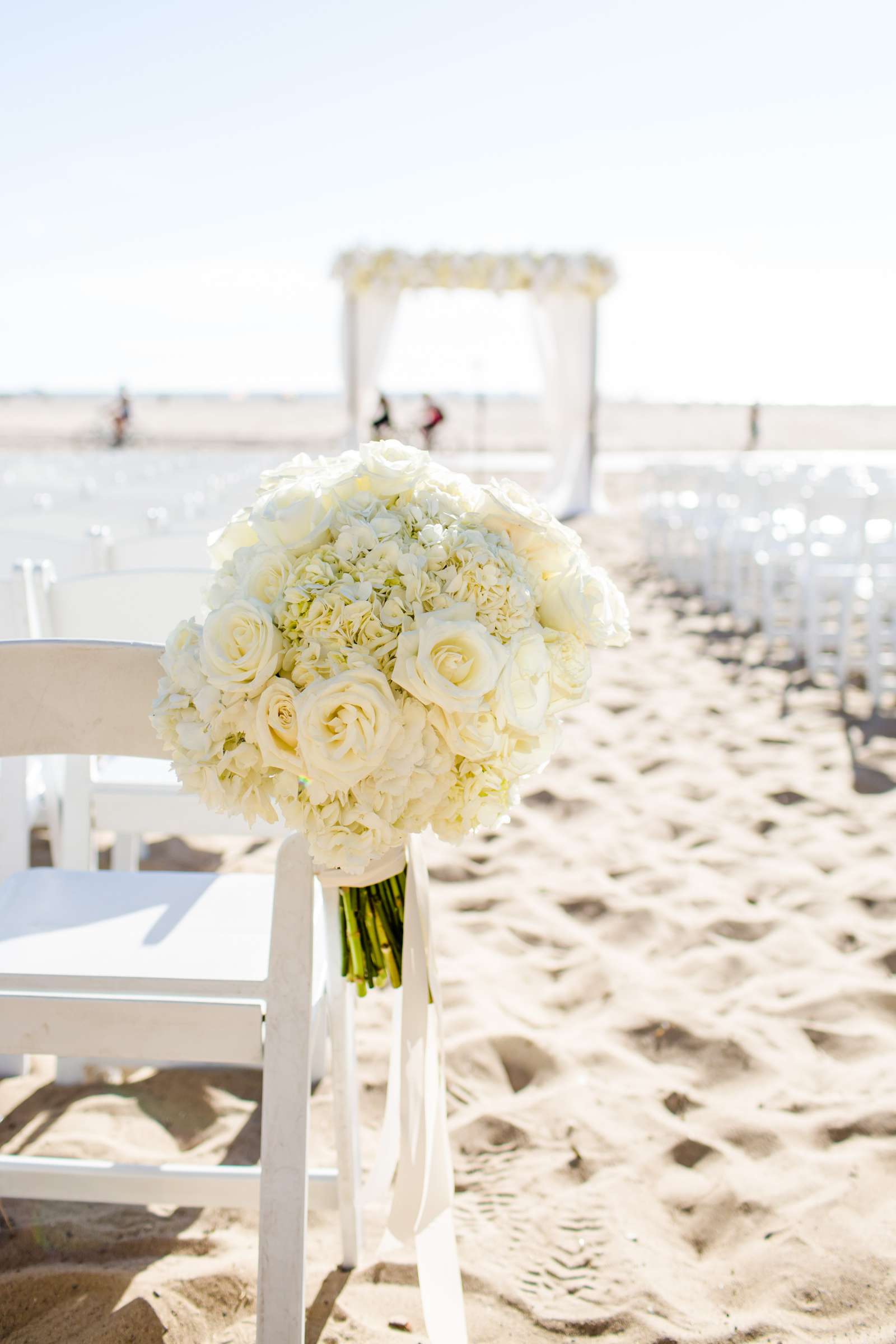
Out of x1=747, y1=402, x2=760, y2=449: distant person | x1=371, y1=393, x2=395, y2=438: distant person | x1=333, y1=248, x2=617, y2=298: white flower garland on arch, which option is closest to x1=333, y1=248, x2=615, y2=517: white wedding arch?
→ x1=333, y1=248, x2=617, y2=298: white flower garland on arch

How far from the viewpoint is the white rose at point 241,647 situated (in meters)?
1.03

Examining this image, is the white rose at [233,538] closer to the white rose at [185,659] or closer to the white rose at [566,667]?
the white rose at [185,659]

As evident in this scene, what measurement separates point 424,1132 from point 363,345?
11.8 meters

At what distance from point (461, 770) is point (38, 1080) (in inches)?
61.7

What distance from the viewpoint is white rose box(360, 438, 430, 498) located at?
1.14 meters

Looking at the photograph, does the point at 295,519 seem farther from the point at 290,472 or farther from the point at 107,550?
the point at 107,550

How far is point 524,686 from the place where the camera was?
1062mm

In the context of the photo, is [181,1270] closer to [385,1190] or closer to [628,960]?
[385,1190]

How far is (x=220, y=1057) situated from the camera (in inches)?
53.9

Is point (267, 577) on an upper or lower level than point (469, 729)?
upper

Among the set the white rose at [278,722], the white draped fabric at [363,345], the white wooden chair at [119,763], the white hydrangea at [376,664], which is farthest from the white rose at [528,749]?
the white draped fabric at [363,345]

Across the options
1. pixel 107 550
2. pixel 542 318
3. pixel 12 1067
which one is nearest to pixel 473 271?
pixel 542 318

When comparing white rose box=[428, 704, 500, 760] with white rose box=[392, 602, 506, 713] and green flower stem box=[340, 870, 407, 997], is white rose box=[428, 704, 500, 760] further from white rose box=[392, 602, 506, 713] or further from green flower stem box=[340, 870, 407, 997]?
green flower stem box=[340, 870, 407, 997]

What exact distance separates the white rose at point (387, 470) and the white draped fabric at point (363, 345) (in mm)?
11171
